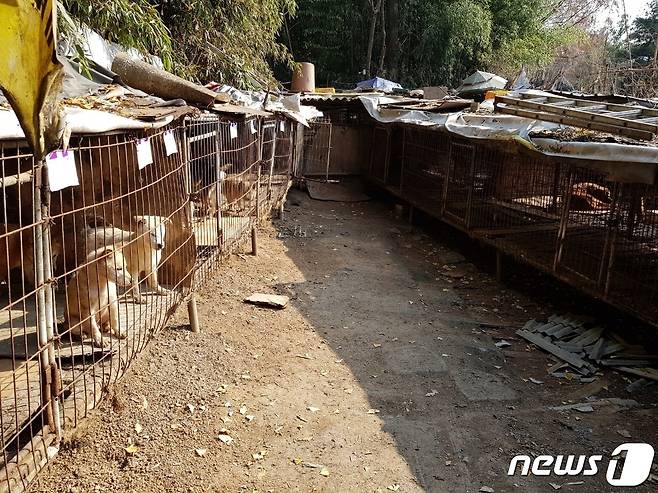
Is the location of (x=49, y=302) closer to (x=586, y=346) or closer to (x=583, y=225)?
(x=586, y=346)

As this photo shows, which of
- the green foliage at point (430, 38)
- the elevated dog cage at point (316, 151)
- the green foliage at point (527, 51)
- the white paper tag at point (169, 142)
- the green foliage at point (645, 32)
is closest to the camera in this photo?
the white paper tag at point (169, 142)

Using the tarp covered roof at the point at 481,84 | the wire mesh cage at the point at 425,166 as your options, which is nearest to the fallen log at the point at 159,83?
the wire mesh cage at the point at 425,166

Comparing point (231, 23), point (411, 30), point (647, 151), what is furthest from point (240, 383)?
point (411, 30)

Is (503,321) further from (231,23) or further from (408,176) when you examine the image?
(231,23)

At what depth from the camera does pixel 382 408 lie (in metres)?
4.27

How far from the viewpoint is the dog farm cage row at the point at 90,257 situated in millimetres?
2361

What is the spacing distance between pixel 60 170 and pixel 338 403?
8.98 feet

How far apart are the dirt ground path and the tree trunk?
1661cm

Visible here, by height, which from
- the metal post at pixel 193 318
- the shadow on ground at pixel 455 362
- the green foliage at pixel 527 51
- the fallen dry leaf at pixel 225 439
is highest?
the green foliage at pixel 527 51

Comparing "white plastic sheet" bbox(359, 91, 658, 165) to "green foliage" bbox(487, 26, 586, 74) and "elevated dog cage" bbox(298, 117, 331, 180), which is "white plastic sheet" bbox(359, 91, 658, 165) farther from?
"green foliage" bbox(487, 26, 586, 74)

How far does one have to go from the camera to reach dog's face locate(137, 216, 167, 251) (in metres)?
3.79

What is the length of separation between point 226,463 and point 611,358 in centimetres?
376

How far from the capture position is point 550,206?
700 centimetres

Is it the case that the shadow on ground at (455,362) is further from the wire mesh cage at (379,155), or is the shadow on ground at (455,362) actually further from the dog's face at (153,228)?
the wire mesh cage at (379,155)
